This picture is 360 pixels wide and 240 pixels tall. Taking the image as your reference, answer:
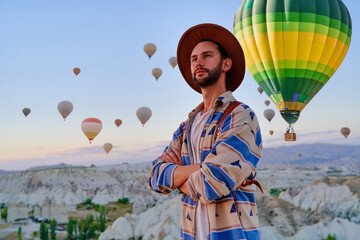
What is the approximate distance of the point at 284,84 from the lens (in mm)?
18141

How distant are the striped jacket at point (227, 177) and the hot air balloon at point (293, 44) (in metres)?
15.9

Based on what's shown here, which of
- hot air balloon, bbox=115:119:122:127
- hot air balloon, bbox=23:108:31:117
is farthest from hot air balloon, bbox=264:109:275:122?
hot air balloon, bbox=23:108:31:117

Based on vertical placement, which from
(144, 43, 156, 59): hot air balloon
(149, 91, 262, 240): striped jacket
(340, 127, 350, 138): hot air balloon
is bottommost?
(149, 91, 262, 240): striped jacket

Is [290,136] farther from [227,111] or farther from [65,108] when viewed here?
[65,108]

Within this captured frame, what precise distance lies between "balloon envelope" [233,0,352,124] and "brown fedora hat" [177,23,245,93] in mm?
15297

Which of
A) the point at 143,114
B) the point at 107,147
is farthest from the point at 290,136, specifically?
the point at 107,147

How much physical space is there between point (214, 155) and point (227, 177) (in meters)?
A: 0.18

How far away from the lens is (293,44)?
17172mm

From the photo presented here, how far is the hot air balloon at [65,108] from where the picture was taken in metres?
37.8

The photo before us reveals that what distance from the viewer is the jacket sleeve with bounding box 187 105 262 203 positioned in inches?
87.1

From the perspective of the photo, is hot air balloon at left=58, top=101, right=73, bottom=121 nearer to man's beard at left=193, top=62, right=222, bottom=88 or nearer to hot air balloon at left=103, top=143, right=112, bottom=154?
hot air balloon at left=103, top=143, right=112, bottom=154

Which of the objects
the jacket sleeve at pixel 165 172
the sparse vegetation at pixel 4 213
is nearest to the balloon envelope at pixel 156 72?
the jacket sleeve at pixel 165 172

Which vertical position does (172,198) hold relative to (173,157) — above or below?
below

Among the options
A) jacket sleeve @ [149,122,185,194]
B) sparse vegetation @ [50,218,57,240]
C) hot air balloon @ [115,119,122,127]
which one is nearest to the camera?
jacket sleeve @ [149,122,185,194]
